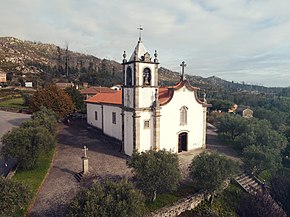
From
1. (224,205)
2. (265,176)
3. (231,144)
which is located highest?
(231,144)

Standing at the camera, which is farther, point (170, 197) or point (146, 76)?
point (146, 76)

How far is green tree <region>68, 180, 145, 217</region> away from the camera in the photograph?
971cm

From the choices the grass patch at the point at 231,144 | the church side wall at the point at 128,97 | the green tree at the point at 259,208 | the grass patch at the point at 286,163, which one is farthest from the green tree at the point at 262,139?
the church side wall at the point at 128,97

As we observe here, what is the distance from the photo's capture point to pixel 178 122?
22.3m

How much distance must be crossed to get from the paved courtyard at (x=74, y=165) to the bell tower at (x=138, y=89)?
9.45ft

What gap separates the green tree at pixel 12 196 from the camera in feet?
34.4

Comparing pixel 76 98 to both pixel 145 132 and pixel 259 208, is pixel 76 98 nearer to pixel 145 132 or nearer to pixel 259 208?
pixel 145 132

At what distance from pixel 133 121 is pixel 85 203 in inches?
421

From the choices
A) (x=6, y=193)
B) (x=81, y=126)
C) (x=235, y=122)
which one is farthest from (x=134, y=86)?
(x=81, y=126)

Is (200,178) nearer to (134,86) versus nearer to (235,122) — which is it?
(134,86)

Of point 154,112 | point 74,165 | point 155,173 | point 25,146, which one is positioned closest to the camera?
point 155,173

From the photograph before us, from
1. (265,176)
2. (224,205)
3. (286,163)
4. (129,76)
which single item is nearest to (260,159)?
(265,176)

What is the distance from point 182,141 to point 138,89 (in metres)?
8.01

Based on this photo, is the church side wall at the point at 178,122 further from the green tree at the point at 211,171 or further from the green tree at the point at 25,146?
the green tree at the point at 25,146
